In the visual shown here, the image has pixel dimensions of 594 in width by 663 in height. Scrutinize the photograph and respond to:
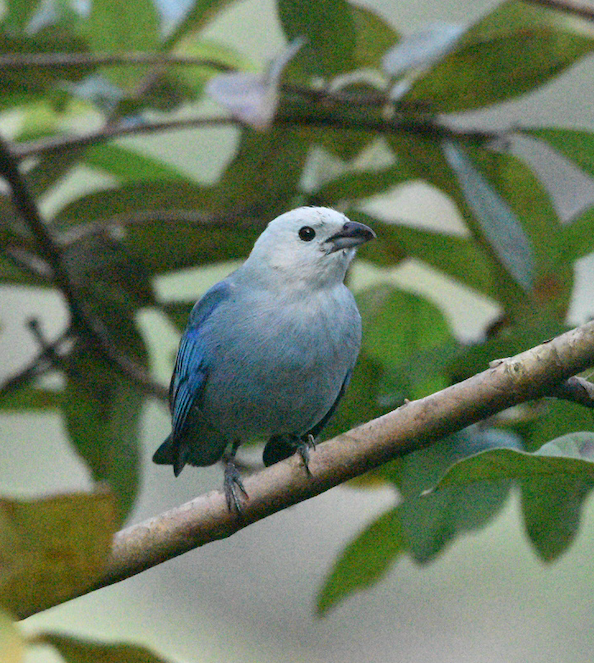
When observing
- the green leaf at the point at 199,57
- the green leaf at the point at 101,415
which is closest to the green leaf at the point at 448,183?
the green leaf at the point at 199,57

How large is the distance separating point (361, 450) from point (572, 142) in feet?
4.32

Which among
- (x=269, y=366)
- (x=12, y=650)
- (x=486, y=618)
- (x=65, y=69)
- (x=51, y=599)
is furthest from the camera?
(x=486, y=618)

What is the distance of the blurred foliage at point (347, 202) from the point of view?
7.43 feet

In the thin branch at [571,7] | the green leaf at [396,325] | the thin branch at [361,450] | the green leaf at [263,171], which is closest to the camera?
the thin branch at [361,450]

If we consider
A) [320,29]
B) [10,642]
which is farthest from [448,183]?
[10,642]

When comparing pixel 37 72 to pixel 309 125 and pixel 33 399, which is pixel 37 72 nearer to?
pixel 309 125

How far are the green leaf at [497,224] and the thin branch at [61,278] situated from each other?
40.8 inches

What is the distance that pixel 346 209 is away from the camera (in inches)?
111

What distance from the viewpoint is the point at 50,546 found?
1161mm

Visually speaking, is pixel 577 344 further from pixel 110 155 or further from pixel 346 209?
pixel 110 155

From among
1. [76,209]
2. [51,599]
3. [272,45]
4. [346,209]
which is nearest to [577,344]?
[51,599]

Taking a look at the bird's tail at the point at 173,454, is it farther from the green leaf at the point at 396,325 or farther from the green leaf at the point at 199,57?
the green leaf at the point at 199,57

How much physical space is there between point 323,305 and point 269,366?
220 millimetres

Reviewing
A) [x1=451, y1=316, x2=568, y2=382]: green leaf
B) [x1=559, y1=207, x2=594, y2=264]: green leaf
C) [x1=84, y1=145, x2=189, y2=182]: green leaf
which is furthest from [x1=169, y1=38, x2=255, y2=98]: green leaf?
[x1=451, y1=316, x2=568, y2=382]: green leaf
